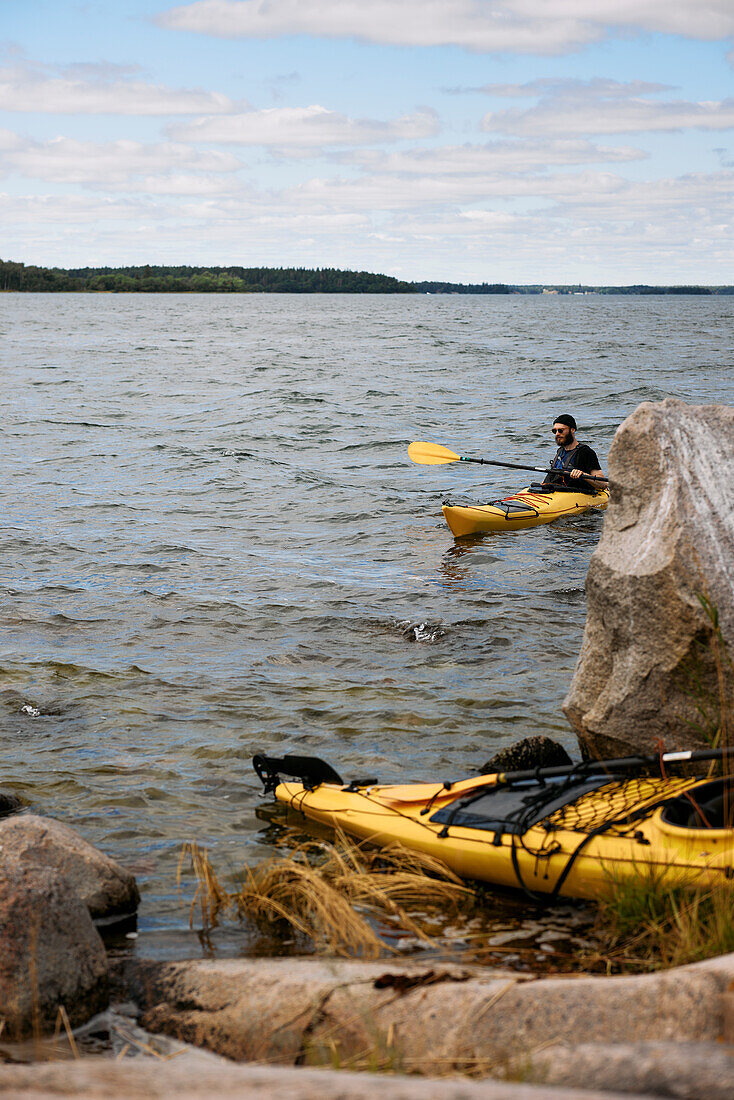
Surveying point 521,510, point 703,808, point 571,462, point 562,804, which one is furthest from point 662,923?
point 571,462

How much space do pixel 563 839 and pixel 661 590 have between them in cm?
109

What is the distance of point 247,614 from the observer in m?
8.08

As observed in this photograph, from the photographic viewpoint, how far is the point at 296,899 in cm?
374

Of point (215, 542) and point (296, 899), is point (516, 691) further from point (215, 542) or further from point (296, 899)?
point (215, 542)

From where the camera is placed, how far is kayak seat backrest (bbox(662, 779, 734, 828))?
359cm

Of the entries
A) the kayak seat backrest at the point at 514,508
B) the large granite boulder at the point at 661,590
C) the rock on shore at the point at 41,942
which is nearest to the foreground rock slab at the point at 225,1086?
the rock on shore at the point at 41,942

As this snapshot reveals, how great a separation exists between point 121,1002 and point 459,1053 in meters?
1.28

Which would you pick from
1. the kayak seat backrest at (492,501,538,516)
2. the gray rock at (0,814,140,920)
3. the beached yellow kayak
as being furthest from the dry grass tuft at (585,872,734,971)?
the kayak seat backrest at (492,501,538,516)

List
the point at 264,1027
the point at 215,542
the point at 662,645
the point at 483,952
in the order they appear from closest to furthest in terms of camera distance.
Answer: the point at 264,1027 < the point at 483,952 < the point at 662,645 < the point at 215,542

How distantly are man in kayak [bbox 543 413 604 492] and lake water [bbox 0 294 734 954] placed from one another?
0.53 meters

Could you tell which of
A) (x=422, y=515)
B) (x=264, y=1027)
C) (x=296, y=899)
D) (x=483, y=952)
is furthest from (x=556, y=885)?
(x=422, y=515)

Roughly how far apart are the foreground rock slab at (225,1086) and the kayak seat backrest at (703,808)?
1.95 m

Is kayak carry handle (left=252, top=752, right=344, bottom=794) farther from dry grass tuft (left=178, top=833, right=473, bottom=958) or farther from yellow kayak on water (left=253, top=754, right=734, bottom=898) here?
dry grass tuft (left=178, top=833, right=473, bottom=958)

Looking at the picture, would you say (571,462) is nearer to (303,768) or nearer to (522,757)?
(522,757)
